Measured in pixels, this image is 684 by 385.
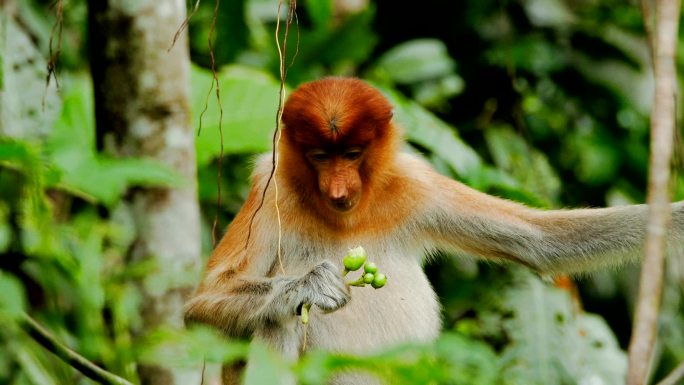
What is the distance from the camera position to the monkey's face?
4051mm

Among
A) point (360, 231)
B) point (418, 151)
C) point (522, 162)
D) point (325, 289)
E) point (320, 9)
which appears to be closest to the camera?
point (325, 289)

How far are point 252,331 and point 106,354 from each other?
743mm

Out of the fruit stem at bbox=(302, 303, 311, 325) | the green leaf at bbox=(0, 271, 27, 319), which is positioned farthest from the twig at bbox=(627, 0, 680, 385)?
the green leaf at bbox=(0, 271, 27, 319)

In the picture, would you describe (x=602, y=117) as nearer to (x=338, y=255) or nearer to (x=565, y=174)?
(x=565, y=174)

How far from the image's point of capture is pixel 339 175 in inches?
161

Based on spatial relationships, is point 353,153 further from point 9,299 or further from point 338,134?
point 9,299

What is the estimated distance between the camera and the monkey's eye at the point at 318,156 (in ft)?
13.5

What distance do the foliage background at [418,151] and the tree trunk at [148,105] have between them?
0.48 feet

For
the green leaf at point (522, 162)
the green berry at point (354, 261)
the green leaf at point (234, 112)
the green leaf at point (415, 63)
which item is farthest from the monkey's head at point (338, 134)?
the green leaf at point (415, 63)

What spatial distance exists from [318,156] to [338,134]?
0.14 meters

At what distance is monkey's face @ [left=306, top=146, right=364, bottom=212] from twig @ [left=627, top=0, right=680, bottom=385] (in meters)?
1.94

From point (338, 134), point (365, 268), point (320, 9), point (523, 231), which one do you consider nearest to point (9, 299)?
point (365, 268)

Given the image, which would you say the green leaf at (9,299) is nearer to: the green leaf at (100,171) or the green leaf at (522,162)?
the green leaf at (100,171)

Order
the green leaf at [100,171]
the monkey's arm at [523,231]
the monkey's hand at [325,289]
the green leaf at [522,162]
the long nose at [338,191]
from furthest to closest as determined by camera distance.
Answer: the green leaf at [522,162] → the monkey's arm at [523,231] → the green leaf at [100,171] → the long nose at [338,191] → the monkey's hand at [325,289]
